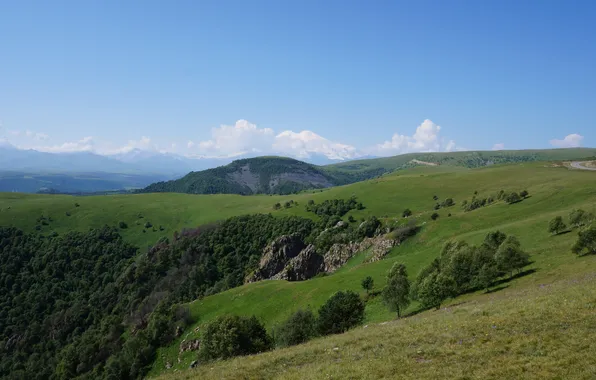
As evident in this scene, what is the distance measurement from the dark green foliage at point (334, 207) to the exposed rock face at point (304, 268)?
131ft

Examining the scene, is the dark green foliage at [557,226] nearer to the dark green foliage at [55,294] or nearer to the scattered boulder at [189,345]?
the scattered boulder at [189,345]

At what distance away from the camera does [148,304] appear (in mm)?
114250

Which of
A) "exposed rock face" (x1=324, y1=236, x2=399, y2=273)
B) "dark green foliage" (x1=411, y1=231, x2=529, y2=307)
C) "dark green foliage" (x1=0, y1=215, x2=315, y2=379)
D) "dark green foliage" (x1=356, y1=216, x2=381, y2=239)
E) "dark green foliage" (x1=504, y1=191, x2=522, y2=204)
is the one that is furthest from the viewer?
"dark green foliage" (x1=356, y1=216, x2=381, y2=239)

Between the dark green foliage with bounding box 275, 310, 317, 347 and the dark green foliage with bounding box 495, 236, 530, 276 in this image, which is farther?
the dark green foliage with bounding box 495, 236, 530, 276

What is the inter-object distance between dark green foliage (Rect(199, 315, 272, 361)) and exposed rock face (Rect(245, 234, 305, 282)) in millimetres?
75881

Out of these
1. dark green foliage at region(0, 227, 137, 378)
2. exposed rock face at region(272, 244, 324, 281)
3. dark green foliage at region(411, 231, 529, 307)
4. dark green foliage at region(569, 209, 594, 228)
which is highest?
dark green foliage at region(569, 209, 594, 228)

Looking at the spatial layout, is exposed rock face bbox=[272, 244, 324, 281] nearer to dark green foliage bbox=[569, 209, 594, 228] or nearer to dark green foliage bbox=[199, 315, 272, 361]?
dark green foliage bbox=[569, 209, 594, 228]

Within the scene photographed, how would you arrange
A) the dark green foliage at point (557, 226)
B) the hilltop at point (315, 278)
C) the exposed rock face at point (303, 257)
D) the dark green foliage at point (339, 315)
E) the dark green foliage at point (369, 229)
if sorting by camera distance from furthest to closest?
the dark green foliage at point (369, 229) → the exposed rock face at point (303, 257) → the dark green foliage at point (557, 226) → the dark green foliage at point (339, 315) → the hilltop at point (315, 278)

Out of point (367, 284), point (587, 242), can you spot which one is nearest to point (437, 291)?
point (367, 284)

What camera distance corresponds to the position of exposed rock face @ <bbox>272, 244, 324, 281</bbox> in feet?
334

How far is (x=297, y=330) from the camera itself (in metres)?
39.1

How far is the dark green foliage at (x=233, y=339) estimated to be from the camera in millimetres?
34406

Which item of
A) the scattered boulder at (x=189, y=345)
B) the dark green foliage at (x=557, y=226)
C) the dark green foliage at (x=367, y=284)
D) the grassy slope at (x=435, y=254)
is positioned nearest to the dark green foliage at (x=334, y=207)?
the grassy slope at (x=435, y=254)

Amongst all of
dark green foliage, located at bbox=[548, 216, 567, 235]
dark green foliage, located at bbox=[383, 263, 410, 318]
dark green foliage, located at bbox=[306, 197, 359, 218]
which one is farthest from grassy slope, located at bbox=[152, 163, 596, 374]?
dark green foliage, located at bbox=[306, 197, 359, 218]
